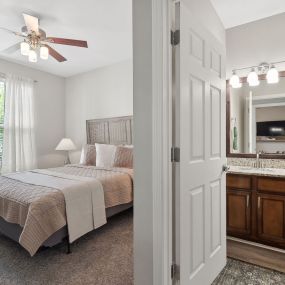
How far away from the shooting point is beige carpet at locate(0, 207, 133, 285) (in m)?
1.79

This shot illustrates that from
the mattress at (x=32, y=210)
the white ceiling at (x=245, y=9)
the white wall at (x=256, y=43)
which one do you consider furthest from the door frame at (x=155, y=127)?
the white wall at (x=256, y=43)

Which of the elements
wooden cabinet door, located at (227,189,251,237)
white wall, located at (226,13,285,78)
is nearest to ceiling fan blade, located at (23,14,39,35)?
white wall, located at (226,13,285,78)

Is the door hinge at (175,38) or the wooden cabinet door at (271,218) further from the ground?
the door hinge at (175,38)

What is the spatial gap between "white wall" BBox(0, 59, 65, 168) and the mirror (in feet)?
12.8

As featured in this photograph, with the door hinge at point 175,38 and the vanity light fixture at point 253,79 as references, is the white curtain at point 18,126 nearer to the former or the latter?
the door hinge at point 175,38

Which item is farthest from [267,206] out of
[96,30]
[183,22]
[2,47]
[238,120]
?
[2,47]

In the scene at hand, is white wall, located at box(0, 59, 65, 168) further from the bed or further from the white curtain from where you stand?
the bed

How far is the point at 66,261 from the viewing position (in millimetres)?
2061

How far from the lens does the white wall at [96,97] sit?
4.29m

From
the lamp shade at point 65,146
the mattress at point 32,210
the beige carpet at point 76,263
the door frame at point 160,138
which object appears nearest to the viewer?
the door frame at point 160,138

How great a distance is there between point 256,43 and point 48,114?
14.1 ft

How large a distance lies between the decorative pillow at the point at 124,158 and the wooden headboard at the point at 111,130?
55 cm

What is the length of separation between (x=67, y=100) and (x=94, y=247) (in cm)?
390

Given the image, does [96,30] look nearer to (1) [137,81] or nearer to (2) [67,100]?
(1) [137,81]
